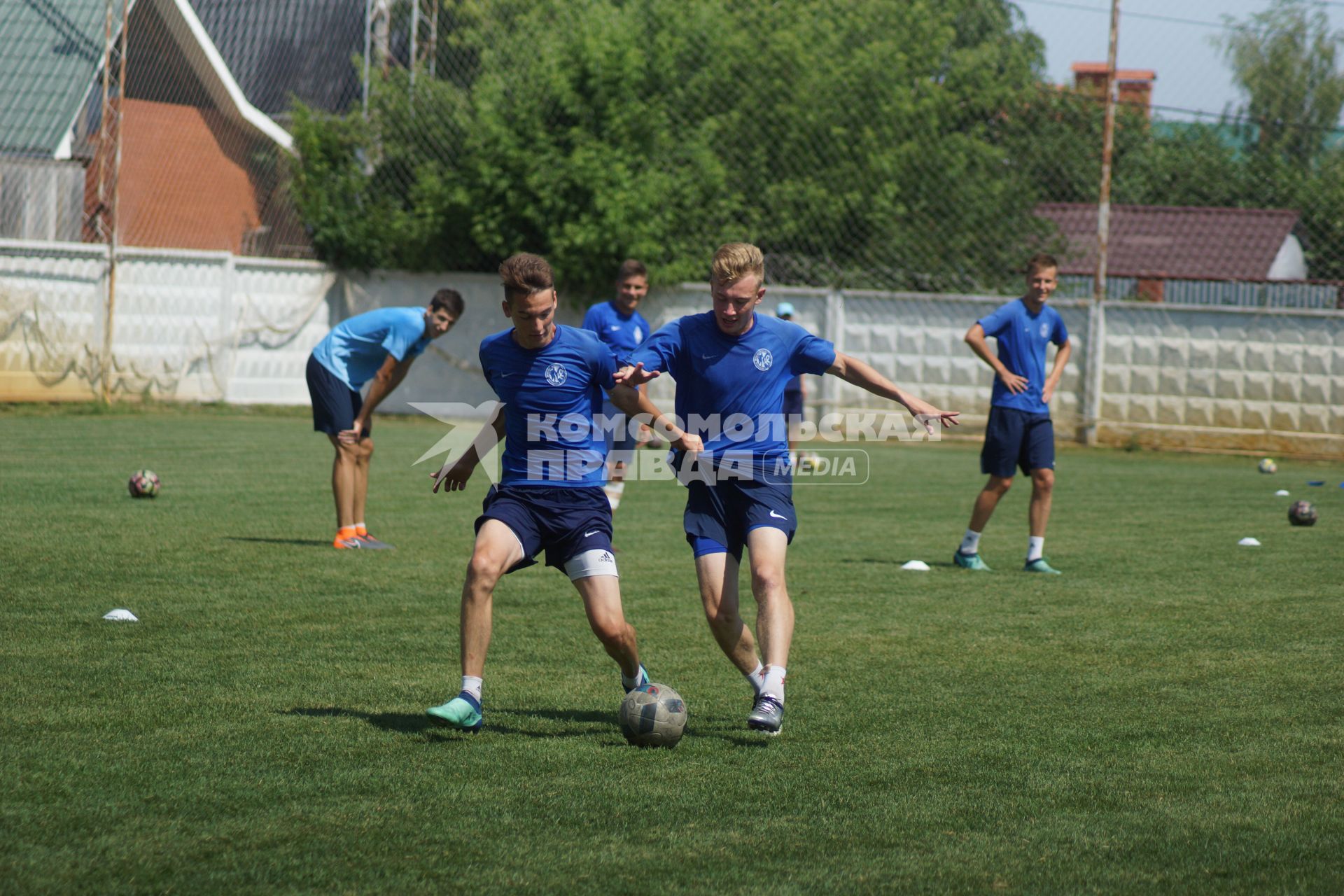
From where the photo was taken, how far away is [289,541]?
1057 centimetres

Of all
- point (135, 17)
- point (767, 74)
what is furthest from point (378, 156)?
point (767, 74)

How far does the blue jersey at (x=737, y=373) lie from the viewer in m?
6.04

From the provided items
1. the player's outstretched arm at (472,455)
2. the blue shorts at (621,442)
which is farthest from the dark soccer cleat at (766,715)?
the blue shorts at (621,442)

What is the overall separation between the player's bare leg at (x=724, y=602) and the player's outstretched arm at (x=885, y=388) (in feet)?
3.04

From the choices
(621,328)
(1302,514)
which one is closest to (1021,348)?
(621,328)

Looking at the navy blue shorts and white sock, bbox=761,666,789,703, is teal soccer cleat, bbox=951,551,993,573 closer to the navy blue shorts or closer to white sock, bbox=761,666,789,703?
the navy blue shorts

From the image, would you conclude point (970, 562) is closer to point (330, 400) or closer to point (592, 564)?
point (330, 400)

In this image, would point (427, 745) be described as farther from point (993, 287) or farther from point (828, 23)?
point (828, 23)

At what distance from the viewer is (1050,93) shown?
24.1 meters

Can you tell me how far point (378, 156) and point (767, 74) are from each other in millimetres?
7195

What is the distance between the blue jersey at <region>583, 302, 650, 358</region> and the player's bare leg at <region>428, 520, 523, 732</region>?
688 cm

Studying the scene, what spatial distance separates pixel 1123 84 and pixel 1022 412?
14371mm

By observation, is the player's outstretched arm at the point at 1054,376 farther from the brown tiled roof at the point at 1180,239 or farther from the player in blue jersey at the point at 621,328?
the brown tiled roof at the point at 1180,239

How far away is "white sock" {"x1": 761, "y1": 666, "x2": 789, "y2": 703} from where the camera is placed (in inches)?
220
